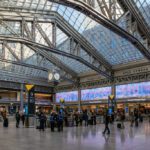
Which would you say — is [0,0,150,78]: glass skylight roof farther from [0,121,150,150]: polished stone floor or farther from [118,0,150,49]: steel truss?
[0,121,150,150]: polished stone floor

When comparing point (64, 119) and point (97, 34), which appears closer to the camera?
point (64, 119)

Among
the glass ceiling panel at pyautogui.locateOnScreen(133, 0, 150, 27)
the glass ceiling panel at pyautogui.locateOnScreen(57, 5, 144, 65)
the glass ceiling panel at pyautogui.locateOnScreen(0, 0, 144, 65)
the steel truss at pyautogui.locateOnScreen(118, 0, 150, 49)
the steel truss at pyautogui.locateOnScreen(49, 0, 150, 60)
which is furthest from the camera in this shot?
the glass ceiling panel at pyautogui.locateOnScreen(57, 5, 144, 65)

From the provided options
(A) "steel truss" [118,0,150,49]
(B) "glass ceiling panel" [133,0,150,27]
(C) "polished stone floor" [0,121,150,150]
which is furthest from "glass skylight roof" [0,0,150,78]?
(C) "polished stone floor" [0,121,150,150]

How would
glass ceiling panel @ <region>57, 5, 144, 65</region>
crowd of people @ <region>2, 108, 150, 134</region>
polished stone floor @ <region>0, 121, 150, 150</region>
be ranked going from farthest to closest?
A: glass ceiling panel @ <region>57, 5, 144, 65</region> < crowd of people @ <region>2, 108, 150, 134</region> < polished stone floor @ <region>0, 121, 150, 150</region>

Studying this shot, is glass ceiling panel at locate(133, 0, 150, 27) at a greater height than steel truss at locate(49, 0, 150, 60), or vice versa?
glass ceiling panel at locate(133, 0, 150, 27)

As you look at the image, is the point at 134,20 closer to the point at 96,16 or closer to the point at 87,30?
the point at 96,16

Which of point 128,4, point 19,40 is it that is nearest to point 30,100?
point 19,40

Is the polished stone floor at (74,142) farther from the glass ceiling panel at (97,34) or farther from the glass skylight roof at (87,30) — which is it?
the glass ceiling panel at (97,34)

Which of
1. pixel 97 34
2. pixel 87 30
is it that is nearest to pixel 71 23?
pixel 87 30

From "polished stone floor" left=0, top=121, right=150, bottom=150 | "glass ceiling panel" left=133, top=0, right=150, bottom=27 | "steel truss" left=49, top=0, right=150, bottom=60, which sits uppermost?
"glass ceiling panel" left=133, top=0, right=150, bottom=27

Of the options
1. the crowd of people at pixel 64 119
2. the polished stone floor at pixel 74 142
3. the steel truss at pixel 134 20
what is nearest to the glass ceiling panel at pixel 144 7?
the steel truss at pixel 134 20

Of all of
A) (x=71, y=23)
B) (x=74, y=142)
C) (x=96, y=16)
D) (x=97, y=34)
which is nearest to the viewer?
(x=74, y=142)

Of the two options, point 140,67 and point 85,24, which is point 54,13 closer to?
point 85,24

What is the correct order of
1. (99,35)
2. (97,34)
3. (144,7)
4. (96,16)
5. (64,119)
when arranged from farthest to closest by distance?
(99,35), (97,34), (144,7), (64,119), (96,16)
